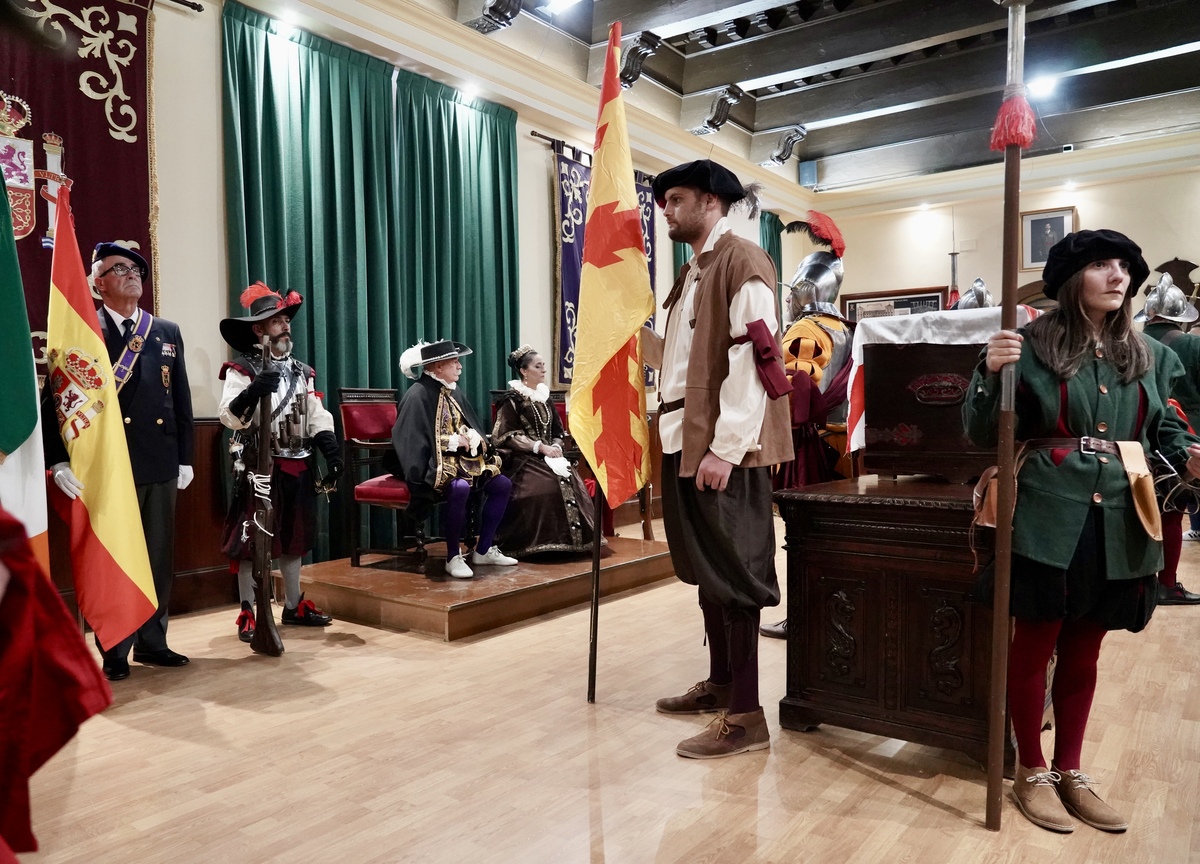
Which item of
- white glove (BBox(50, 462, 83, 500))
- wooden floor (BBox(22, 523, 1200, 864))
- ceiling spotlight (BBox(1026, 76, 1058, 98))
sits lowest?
wooden floor (BBox(22, 523, 1200, 864))

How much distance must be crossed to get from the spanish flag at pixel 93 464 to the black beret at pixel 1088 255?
103 inches

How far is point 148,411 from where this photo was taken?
311 cm

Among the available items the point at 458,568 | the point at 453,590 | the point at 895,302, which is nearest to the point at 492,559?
the point at 458,568

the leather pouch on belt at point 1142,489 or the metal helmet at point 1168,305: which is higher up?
the metal helmet at point 1168,305

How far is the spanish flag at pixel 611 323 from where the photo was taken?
265cm

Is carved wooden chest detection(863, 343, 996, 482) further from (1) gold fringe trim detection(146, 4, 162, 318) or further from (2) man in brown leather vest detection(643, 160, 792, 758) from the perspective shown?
(1) gold fringe trim detection(146, 4, 162, 318)

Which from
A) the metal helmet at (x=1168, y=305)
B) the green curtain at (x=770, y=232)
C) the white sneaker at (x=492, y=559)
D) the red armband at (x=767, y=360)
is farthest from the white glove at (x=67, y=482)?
the green curtain at (x=770, y=232)

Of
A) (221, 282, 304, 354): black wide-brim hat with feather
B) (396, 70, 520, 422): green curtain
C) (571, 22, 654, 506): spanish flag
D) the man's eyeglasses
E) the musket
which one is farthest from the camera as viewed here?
(396, 70, 520, 422): green curtain

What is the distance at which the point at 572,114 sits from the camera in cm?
633

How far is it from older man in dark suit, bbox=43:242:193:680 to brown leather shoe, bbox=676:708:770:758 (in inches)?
79.5

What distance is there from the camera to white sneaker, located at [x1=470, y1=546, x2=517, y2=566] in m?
4.43

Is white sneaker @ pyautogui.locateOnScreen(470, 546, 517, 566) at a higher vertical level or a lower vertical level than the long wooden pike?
lower

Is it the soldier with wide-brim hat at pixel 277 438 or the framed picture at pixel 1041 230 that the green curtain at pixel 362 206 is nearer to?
the soldier with wide-brim hat at pixel 277 438

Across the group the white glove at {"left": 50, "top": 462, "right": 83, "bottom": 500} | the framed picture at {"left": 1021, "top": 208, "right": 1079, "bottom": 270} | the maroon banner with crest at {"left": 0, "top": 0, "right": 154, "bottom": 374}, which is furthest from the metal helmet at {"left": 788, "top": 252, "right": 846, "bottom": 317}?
the framed picture at {"left": 1021, "top": 208, "right": 1079, "bottom": 270}
